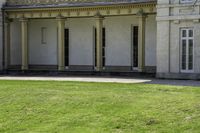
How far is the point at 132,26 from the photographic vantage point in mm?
33312

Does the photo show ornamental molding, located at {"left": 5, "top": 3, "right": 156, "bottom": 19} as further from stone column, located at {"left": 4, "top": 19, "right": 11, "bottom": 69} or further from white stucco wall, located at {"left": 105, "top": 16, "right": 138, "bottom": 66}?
white stucco wall, located at {"left": 105, "top": 16, "right": 138, "bottom": 66}

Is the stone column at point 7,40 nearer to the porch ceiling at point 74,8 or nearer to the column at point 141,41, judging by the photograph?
the porch ceiling at point 74,8

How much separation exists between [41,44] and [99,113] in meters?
24.8

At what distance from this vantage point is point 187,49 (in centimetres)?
2753

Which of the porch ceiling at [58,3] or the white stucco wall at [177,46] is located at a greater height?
the porch ceiling at [58,3]

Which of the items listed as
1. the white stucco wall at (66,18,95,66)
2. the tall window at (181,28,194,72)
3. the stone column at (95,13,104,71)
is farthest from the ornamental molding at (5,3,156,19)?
the tall window at (181,28,194,72)

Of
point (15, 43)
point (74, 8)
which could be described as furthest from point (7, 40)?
point (74, 8)

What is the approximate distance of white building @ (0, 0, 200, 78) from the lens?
2762cm

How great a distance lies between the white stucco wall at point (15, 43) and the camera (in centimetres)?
3609

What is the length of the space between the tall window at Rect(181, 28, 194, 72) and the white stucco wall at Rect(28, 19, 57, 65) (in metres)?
11.7

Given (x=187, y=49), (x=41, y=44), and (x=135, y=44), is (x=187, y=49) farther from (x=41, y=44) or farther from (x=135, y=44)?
(x=41, y=44)

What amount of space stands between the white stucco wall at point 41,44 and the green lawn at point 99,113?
20155mm

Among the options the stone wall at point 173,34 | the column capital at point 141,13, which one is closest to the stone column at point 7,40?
the column capital at point 141,13

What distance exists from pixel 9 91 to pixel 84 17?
1734 centimetres
